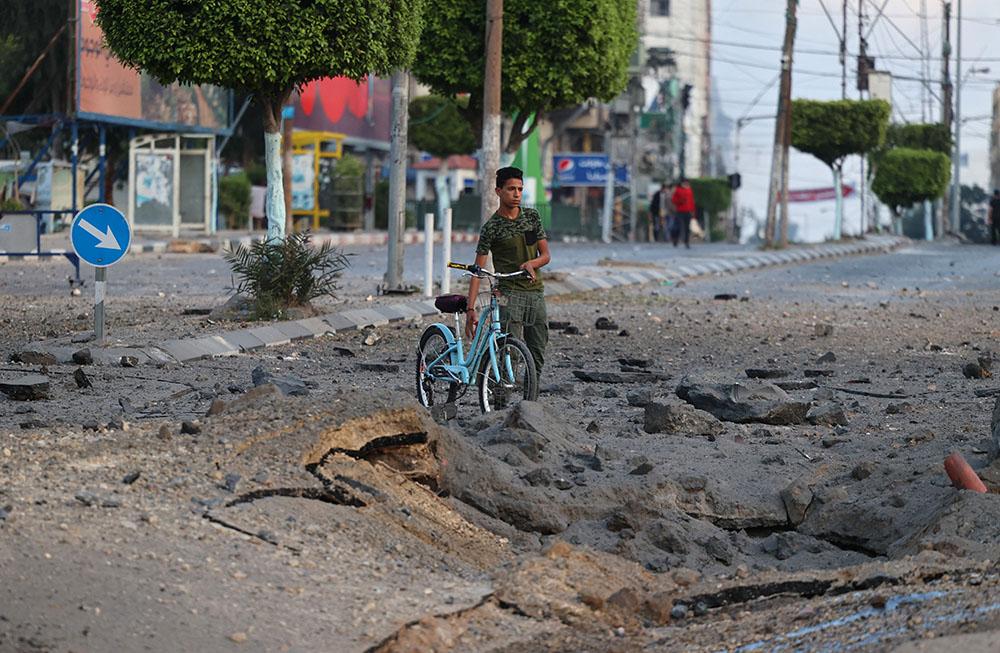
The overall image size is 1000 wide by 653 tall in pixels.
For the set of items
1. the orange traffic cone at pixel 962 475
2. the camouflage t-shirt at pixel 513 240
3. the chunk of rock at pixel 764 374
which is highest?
the camouflage t-shirt at pixel 513 240

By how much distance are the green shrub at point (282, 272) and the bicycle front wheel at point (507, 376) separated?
631cm

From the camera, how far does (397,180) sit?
807 inches

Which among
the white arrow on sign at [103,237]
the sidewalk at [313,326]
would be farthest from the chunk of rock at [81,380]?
the white arrow on sign at [103,237]

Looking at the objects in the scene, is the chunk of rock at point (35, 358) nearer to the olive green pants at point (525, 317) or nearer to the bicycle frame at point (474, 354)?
the bicycle frame at point (474, 354)

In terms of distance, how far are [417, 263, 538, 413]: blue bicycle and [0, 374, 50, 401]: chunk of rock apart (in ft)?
7.45

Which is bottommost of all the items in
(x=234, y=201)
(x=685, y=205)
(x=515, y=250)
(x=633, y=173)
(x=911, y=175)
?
(x=515, y=250)

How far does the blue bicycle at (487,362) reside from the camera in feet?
31.5

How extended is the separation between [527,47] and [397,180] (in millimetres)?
4065

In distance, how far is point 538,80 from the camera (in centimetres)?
2362

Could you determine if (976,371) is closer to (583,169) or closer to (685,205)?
(685,205)

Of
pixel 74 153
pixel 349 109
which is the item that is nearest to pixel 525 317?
pixel 74 153

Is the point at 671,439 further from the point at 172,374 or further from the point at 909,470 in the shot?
the point at 172,374

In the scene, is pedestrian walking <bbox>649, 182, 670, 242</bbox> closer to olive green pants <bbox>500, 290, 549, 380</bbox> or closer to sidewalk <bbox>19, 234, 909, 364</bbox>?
sidewalk <bbox>19, 234, 909, 364</bbox>

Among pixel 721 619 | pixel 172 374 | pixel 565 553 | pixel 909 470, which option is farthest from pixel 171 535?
pixel 172 374
